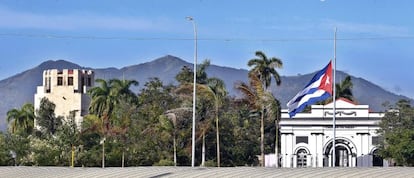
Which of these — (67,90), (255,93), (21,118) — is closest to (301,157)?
(255,93)

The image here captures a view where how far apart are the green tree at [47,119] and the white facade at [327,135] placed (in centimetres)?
2679

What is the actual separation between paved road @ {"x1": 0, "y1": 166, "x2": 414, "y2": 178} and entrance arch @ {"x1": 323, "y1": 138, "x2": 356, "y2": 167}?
43.6m

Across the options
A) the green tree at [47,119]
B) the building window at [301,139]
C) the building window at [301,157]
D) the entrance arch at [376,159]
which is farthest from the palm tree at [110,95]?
the entrance arch at [376,159]

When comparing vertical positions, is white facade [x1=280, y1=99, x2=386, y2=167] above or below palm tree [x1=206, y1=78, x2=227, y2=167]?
below

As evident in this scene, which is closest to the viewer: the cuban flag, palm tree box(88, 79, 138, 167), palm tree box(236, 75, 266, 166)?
the cuban flag

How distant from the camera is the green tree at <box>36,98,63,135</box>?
105188 millimetres

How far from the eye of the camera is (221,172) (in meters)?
41.2

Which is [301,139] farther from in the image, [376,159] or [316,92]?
[316,92]

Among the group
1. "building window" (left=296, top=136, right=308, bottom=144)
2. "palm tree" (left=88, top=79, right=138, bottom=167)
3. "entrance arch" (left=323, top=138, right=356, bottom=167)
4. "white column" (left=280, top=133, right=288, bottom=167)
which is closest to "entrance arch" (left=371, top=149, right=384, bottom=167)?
"entrance arch" (left=323, top=138, right=356, bottom=167)

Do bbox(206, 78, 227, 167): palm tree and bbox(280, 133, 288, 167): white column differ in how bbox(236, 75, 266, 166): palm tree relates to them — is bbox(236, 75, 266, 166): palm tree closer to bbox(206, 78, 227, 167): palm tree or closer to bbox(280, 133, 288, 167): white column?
bbox(206, 78, 227, 167): palm tree

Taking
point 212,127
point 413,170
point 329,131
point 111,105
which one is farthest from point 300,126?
point 413,170

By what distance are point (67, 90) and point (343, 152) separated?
6440cm

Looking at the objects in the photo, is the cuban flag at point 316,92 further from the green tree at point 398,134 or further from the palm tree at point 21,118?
the palm tree at point 21,118

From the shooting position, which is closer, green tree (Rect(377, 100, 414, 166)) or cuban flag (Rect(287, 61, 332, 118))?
cuban flag (Rect(287, 61, 332, 118))
